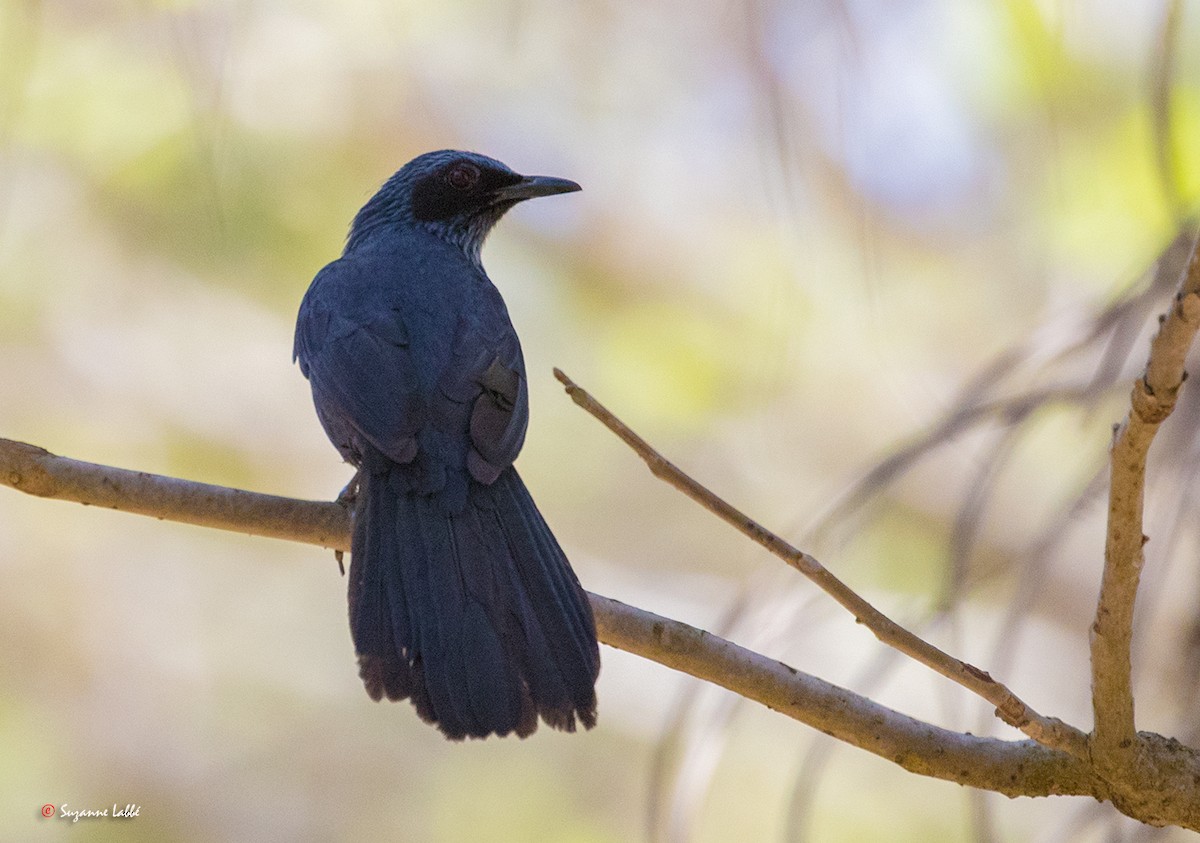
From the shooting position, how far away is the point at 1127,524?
2.35 meters

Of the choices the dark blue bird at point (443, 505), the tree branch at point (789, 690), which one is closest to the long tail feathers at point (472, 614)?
the dark blue bird at point (443, 505)

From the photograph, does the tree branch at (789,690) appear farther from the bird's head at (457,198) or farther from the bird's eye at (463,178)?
the bird's eye at (463,178)

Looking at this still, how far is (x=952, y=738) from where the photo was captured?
9.48 feet

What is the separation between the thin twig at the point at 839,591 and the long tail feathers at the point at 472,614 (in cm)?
71

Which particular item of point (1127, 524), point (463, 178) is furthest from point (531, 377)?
point (1127, 524)

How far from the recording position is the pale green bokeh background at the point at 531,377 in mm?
6988

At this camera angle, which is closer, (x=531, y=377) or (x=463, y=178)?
(x=463, y=178)

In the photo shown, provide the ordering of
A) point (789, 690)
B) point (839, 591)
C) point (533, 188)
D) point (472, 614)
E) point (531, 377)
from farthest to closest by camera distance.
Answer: point (531, 377)
point (533, 188)
point (472, 614)
point (789, 690)
point (839, 591)

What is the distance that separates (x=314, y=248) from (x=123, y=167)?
4.07 ft

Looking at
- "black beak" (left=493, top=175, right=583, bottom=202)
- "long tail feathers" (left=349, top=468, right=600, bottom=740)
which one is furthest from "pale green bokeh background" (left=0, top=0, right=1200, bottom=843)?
"long tail feathers" (left=349, top=468, right=600, bottom=740)

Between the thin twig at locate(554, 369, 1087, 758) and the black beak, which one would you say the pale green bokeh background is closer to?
the black beak

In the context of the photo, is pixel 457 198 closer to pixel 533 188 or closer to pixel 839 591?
pixel 533 188

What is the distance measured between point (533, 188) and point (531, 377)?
3.77 meters

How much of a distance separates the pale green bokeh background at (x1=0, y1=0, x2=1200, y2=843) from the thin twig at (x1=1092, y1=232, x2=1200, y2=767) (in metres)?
2.95
